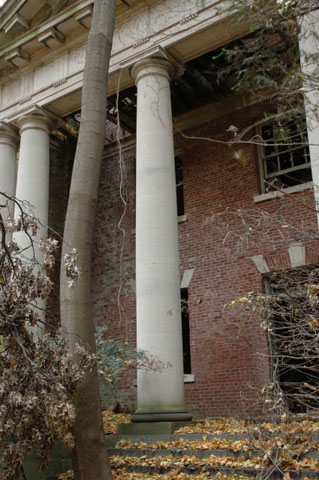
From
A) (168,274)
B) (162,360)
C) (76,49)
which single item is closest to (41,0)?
(76,49)

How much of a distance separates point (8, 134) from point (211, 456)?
9.98 meters

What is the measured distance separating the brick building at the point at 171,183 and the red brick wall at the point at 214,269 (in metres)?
0.03

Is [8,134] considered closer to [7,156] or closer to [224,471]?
[7,156]

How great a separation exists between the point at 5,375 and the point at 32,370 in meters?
0.26

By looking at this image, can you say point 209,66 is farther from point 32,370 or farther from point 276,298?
point 32,370

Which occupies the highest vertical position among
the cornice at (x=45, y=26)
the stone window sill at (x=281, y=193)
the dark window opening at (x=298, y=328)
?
the cornice at (x=45, y=26)

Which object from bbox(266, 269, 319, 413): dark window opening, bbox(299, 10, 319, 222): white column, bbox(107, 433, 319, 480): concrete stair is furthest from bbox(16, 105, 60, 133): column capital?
bbox(107, 433, 319, 480): concrete stair

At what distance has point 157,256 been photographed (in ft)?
30.9

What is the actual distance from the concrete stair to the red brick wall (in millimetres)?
3389

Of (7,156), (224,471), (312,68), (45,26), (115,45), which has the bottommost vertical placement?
(224,471)

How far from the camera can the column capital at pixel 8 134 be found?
13555 millimetres

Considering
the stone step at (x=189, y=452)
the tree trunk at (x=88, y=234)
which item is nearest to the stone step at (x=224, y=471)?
the stone step at (x=189, y=452)

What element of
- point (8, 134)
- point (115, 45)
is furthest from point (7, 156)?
point (115, 45)

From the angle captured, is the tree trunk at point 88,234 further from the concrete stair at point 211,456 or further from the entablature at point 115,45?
the entablature at point 115,45
